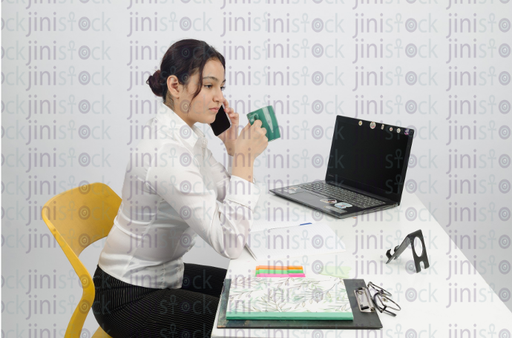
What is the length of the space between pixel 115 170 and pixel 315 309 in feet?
5.41

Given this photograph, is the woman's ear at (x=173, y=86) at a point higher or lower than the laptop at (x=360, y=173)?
higher

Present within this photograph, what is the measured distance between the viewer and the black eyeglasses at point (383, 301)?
1.01 m

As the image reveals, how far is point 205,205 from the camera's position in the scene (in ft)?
3.99

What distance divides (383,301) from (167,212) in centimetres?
61

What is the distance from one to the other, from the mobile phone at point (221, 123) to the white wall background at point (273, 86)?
1.79ft

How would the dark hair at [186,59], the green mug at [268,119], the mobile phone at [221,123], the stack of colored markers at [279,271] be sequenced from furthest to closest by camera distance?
the mobile phone at [221,123], the green mug at [268,119], the dark hair at [186,59], the stack of colored markers at [279,271]

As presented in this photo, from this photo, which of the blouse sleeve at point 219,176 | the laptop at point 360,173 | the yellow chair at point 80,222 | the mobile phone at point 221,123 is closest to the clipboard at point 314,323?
the yellow chair at point 80,222

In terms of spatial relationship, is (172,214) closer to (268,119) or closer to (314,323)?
(268,119)

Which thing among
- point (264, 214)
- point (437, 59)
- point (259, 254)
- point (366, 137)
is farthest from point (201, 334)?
point (437, 59)

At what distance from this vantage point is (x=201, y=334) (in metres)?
1.23

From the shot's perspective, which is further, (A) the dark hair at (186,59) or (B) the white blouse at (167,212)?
(A) the dark hair at (186,59)

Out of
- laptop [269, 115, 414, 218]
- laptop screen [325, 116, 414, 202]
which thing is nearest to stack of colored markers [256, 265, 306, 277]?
laptop [269, 115, 414, 218]

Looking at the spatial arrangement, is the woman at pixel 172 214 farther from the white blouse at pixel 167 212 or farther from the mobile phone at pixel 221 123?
the mobile phone at pixel 221 123

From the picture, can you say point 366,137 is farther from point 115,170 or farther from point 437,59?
point 115,170
